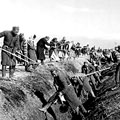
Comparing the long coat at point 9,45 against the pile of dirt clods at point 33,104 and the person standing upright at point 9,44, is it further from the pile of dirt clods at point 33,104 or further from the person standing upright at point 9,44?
the pile of dirt clods at point 33,104

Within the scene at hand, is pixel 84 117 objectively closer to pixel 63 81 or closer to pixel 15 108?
pixel 63 81

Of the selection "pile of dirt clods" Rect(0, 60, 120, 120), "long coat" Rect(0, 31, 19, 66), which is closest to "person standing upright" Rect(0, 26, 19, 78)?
"long coat" Rect(0, 31, 19, 66)

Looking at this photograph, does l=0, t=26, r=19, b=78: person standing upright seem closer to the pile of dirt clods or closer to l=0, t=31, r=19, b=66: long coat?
l=0, t=31, r=19, b=66: long coat

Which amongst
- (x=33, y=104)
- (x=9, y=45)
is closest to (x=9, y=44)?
(x=9, y=45)

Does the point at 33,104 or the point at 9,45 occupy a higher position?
the point at 9,45

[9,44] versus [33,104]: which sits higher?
[9,44]

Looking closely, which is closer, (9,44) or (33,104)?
(33,104)

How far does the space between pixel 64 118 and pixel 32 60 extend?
4.54 m

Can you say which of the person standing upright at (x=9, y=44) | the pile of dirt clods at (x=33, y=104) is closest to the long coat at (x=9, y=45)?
the person standing upright at (x=9, y=44)

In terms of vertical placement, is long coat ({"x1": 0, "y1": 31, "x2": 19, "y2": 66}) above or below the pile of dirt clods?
above

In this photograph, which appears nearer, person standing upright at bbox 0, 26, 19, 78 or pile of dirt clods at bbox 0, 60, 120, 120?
pile of dirt clods at bbox 0, 60, 120, 120

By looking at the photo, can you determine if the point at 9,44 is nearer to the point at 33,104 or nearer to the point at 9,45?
the point at 9,45

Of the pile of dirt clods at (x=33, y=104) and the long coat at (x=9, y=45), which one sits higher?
the long coat at (x=9, y=45)

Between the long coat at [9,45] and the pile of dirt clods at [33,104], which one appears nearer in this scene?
the pile of dirt clods at [33,104]
